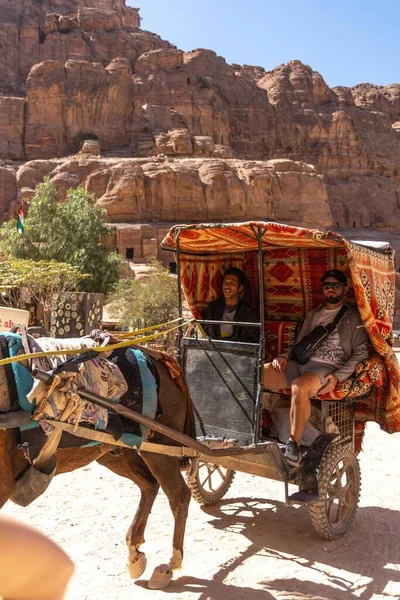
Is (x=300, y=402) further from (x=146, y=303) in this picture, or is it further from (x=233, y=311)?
(x=146, y=303)

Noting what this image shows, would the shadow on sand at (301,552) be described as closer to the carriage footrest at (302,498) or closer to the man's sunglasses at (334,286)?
the carriage footrest at (302,498)

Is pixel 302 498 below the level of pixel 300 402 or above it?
below

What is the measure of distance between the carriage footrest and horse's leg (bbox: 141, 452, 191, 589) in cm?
95

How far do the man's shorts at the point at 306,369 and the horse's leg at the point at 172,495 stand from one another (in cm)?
159

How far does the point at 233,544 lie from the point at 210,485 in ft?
3.42

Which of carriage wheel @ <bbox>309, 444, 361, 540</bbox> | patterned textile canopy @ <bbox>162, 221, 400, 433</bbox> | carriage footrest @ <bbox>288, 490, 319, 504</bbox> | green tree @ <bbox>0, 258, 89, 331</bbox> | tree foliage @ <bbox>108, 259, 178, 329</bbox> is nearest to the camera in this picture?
carriage footrest @ <bbox>288, 490, 319, 504</bbox>

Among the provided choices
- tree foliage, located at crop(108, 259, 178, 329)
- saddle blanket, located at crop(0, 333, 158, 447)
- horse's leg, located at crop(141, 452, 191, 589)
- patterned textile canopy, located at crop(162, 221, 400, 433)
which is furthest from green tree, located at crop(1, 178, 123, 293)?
saddle blanket, located at crop(0, 333, 158, 447)

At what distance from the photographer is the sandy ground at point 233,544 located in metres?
4.20

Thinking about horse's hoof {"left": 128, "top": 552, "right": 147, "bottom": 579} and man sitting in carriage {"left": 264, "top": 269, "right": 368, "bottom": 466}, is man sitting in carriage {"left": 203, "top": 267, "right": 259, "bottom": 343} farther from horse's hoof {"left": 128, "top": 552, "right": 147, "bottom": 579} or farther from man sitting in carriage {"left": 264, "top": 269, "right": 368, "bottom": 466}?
horse's hoof {"left": 128, "top": 552, "right": 147, "bottom": 579}

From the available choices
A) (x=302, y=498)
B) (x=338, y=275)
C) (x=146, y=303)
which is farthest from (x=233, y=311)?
(x=146, y=303)

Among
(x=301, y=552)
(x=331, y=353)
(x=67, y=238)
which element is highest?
(x=67, y=238)

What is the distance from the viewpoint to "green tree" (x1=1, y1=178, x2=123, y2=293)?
26.8m

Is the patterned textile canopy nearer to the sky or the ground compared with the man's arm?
nearer to the sky

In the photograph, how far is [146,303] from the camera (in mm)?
22375
